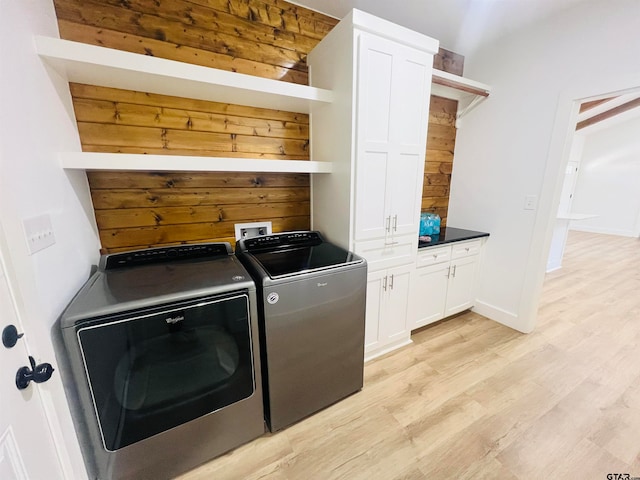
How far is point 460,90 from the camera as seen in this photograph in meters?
2.37

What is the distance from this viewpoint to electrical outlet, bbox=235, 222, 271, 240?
73.6 inches

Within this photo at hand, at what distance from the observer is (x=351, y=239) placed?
169 cm

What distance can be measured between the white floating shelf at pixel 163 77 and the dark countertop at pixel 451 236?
1.38 m

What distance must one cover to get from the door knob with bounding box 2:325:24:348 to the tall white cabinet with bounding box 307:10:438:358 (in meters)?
1.47

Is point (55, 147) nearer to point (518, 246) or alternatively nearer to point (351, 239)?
point (351, 239)

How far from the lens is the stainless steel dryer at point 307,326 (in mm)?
1301

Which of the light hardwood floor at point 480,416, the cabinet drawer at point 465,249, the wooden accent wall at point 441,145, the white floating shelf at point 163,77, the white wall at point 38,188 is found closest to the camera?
the white wall at point 38,188

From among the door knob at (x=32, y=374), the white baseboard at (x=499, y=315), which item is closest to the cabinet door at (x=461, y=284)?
the white baseboard at (x=499, y=315)

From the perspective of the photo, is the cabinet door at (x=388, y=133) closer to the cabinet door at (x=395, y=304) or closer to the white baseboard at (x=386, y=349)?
the cabinet door at (x=395, y=304)

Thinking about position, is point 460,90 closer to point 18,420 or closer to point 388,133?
point 388,133

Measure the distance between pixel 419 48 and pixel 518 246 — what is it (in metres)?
1.89

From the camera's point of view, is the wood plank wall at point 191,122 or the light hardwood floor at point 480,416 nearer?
the light hardwood floor at point 480,416

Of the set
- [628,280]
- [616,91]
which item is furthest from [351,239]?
[628,280]

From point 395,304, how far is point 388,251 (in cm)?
45
